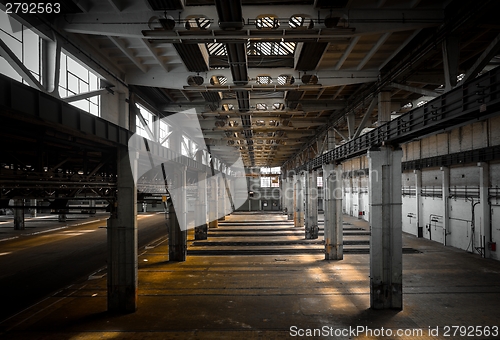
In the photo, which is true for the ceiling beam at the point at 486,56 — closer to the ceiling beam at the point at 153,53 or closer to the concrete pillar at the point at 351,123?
the concrete pillar at the point at 351,123

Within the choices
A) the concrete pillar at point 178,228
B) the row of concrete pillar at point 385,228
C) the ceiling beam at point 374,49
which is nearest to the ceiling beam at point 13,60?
the ceiling beam at point 374,49

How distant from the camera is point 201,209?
→ 1035 inches

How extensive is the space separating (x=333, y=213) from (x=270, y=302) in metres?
9.03

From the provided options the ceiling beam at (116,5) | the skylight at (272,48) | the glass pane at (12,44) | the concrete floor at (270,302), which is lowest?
the concrete floor at (270,302)

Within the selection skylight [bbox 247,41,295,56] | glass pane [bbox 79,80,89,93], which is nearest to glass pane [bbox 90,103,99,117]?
glass pane [bbox 79,80,89,93]

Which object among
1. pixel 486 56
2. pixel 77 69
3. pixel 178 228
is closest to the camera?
pixel 486 56

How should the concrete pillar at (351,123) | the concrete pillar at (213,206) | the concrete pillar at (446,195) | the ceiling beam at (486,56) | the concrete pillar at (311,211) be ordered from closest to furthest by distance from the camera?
the ceiling beam at (486,56) → the concrete pillar at (351,123) → the concrete pillar at (446,195) → the concrete pillar at (311,211) → the concrete pillar at (213,206)

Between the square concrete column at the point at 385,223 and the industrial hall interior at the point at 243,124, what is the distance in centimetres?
5

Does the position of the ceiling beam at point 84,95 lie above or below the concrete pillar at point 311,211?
Result: above

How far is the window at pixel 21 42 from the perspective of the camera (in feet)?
28.6

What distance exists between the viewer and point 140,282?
49.1 feet

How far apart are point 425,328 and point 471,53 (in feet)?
32.1

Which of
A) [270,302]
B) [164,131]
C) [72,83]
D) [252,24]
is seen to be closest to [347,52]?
[252,24]

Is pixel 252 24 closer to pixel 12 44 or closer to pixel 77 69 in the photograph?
pixel 12 44
